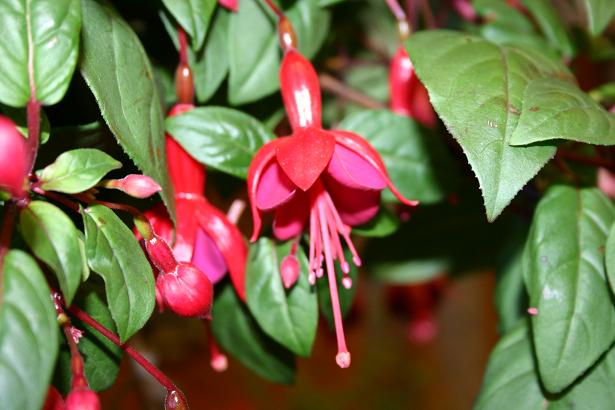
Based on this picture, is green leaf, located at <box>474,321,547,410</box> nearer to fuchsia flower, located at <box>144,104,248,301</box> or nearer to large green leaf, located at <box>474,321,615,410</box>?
large green leaf, located at <box>474,321,615,410</box>

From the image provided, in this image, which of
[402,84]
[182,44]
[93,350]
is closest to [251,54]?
[182,44]

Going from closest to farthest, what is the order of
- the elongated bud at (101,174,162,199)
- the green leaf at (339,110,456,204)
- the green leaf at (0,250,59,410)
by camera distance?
1. the green leaf at (0,250,59,410)
2. the elongated bud at (101,174,162,199)
3. the green leaf at (339,110,456,204)

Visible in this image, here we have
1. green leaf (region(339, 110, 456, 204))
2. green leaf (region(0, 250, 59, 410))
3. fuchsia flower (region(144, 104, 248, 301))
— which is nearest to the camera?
green leaf (region(0, 250, 59, 410))

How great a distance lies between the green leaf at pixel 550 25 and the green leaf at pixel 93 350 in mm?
590

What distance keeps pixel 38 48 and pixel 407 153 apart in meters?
0.35

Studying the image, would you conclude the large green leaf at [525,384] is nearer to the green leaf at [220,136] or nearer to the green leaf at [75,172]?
the green leaf at [220,136]

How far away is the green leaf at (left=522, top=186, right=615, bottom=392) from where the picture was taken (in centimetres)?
54

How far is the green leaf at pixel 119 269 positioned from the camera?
0.42 meters

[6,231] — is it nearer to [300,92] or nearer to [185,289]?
[185,289]

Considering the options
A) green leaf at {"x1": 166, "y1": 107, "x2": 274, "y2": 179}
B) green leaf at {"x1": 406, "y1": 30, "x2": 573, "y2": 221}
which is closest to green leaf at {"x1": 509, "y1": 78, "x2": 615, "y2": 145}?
green leaf at {"x1": 406, "y1": 30, "x2": 573, "y2": 221}

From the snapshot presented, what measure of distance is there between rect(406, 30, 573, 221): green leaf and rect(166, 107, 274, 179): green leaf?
15 cm

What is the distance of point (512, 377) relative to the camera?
2.03 feet

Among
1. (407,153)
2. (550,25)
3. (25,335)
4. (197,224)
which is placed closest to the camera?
(25,335)

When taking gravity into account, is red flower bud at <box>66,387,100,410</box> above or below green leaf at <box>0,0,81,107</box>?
below
